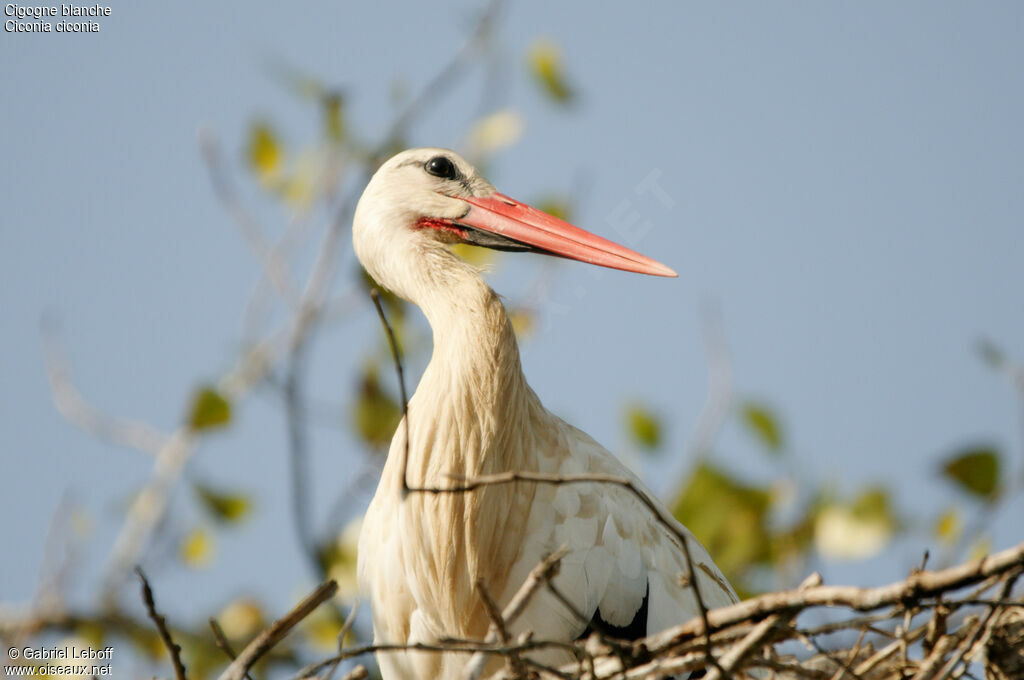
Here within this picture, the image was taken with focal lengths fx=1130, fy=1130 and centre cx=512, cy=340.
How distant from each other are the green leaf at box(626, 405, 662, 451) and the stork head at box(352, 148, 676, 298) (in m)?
0.90

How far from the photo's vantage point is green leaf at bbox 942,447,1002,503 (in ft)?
7.80

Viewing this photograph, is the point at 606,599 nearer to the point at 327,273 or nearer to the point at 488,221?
the point at 488,221

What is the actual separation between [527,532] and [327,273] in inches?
65.0

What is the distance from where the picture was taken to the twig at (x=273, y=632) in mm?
1524

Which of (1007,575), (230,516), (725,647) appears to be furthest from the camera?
(230,516)

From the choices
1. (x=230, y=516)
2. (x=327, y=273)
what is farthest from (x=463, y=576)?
(x=327, y=273)

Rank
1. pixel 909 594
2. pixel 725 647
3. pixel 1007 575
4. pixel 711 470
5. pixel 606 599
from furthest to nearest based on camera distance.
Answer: pixel 711 470
pixel 606 599
pixel 725 647
pixel 1007 575
pixel 909 594

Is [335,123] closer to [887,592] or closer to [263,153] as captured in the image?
[263,153]

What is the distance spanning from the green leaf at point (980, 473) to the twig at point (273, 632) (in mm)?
1459

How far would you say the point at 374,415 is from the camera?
3490 millimetres

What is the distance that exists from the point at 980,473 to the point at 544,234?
111cm

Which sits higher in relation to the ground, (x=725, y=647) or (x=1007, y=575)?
(x=1007, y=575)

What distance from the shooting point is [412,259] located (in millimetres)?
2646

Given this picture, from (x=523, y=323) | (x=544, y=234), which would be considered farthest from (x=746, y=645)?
(x=523, y=323)
